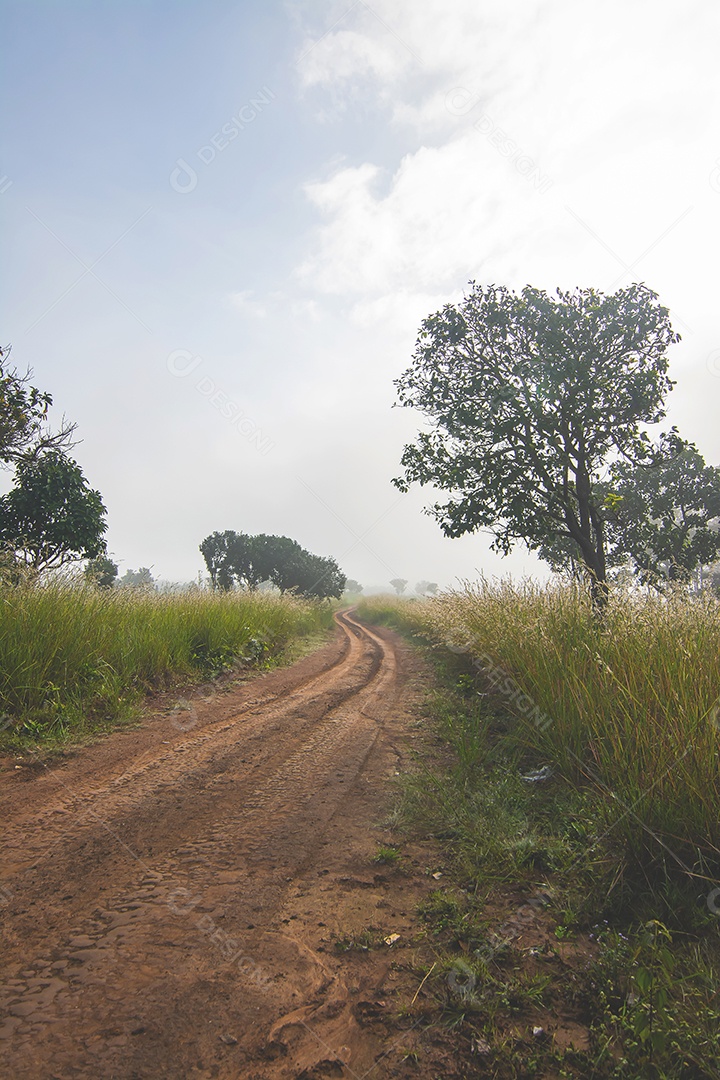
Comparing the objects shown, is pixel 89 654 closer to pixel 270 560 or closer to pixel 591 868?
pixel 591 868

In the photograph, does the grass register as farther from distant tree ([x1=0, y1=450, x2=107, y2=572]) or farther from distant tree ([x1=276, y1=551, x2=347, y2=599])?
distant tree ([x1=276, y1=551, x2=347, y2=599])

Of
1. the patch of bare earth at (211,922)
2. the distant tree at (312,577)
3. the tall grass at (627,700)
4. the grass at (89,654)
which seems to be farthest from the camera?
the distant tree at (312,577)

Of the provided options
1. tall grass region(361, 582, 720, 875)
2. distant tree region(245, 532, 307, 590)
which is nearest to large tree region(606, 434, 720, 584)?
tall grass region(361, 582, 720, 875)

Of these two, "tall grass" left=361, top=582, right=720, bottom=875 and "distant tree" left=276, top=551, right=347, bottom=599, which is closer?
"tall grass" left=361, top=582, right=720, bottom=875

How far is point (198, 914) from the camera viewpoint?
2.46 m

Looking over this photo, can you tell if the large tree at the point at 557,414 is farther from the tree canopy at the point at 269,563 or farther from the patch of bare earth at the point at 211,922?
the tree canopy at the point at 269,563

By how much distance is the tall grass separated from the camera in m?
2.60

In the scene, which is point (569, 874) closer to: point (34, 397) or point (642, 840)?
point (642, 840)

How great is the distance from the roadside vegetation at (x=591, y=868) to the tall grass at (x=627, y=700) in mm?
14

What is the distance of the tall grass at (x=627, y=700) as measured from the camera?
2596 millimetres

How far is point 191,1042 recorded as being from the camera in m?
1.73

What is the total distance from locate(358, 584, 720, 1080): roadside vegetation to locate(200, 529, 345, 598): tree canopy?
39.3 m

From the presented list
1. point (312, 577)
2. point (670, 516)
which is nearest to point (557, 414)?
point (670, 516)

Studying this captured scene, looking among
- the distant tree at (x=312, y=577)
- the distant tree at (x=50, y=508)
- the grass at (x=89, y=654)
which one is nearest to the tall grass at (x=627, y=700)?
the grass at (x=89, y=654)
